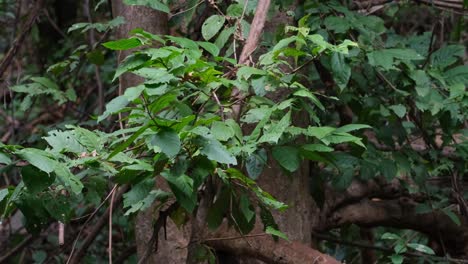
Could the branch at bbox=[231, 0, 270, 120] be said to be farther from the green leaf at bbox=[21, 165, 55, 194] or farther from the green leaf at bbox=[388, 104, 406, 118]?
the green leaf at bbox=[388, 104, 406, 118]

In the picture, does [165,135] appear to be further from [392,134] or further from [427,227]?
[427,227]

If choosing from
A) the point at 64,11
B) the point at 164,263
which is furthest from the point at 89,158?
the point at 64,11

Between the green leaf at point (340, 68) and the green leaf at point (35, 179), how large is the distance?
694 mm

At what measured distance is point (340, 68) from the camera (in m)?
1.66

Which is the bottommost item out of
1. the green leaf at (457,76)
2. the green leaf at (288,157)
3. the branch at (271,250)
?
the branch at (271,250)

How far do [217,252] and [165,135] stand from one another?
31.5 inches

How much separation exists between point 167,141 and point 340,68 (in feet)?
2.08

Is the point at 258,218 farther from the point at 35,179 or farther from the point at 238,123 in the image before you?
the point at 35,179

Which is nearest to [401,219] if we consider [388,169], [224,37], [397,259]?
[388,169]

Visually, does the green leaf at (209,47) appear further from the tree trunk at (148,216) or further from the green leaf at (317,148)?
the tree trunk at (148,216)

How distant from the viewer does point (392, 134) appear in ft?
7.20

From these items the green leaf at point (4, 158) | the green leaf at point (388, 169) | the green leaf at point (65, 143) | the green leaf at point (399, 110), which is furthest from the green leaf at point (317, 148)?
the green leaf at point (388, 169)

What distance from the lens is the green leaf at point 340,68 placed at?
1639 millimetres

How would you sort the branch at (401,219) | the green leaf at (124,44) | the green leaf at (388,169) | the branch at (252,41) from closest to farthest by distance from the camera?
the green leaf at (124,44) < the branch at (252,41) < the green leaf at (388,169) < the branch at (401,219)
